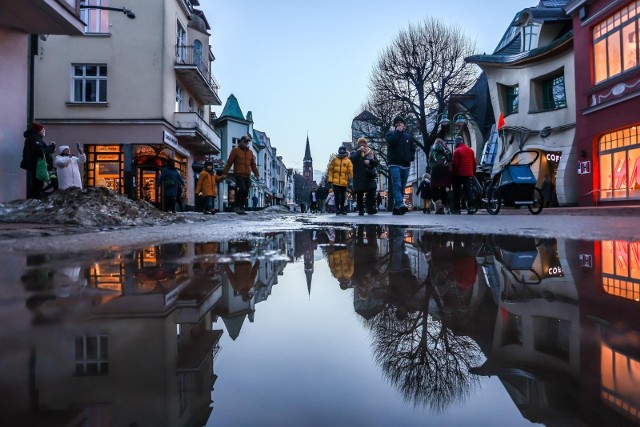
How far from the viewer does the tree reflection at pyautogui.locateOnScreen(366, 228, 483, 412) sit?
0.70m

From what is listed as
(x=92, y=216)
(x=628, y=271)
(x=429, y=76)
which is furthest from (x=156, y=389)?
(x=429, y=76)

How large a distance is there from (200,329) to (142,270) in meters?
0.95

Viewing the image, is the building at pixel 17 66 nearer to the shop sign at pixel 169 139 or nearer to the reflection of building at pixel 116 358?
the shop sign at pixel 169 139

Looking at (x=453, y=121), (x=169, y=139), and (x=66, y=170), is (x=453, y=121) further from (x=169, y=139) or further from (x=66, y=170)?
(x=66, y=170)

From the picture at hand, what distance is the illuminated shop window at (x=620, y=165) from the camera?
15.3 meters

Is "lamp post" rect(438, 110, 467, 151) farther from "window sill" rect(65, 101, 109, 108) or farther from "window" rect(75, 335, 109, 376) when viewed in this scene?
"window" rect(75, 335, 109, 376)

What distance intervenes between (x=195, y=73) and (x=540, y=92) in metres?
17.9

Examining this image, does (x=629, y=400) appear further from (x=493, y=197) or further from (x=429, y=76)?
(x=429, y=76)

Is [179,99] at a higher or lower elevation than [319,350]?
higher

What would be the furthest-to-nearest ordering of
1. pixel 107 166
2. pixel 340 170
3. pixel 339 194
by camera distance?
pixel 107 166 → pixel 339 194 → pixel 340 170

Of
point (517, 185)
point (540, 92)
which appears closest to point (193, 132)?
point (517, 185)

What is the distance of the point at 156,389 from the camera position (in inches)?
24.4

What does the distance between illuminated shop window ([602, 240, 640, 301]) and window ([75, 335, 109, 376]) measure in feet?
4.26

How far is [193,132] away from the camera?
20.7 metres
